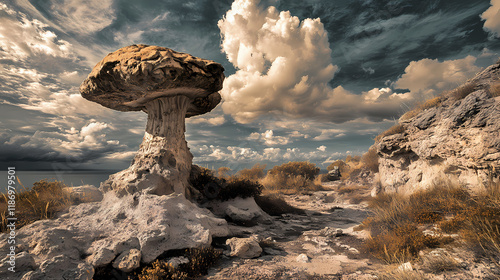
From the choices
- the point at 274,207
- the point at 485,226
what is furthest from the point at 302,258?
the point at 274,207

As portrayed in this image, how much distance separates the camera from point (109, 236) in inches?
214

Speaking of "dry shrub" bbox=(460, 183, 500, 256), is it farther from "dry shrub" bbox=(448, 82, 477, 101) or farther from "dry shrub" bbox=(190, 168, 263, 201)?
"dry shrub" bbox=(190, 168, 263, 201)

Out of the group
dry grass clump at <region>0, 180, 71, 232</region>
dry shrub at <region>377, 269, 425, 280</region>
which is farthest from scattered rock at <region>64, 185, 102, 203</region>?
dry shrub at <region>377, 269, 425, 280</region>

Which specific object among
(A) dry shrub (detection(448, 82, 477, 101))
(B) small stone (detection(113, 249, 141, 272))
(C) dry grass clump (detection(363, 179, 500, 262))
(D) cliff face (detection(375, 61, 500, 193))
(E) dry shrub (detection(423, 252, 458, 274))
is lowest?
(B) small stone (detection(113, 249, 141, 272))

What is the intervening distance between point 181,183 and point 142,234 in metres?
2.74

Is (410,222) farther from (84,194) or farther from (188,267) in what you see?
(84,194)

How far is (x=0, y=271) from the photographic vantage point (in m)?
3.68

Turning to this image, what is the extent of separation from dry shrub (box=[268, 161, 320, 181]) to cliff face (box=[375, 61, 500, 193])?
27.5 feet

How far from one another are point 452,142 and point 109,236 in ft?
38.8

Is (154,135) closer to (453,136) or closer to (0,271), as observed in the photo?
(0,271)

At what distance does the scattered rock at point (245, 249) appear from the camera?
5336 millimetres

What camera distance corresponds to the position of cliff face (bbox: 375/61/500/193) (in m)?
6.38

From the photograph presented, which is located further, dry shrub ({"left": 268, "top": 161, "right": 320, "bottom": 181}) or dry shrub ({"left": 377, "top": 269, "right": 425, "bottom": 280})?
dry shrub ({"left": 268, "top": 161, "right": 320, "bottom": 181})

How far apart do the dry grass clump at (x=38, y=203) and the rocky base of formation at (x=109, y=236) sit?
2.11 feet
